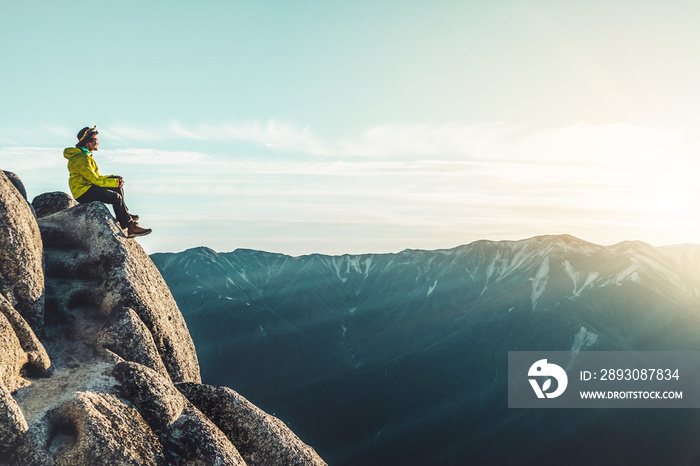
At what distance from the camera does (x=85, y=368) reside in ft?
55.8

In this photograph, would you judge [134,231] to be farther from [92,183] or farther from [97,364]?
[97,364]

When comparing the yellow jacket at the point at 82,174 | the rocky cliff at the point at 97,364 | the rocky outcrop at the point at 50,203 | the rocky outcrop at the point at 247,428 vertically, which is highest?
the yellow jacket at the point at 82,174

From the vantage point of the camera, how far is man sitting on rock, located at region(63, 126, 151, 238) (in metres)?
22.0

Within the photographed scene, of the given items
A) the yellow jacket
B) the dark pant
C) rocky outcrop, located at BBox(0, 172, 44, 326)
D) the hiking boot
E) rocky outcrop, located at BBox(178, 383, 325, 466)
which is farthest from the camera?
the hiking boot

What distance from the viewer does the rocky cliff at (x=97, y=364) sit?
13.7 metres

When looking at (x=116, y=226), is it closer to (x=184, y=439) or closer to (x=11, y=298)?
(x=11, y=298)

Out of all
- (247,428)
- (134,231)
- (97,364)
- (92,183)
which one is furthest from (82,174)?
(247,428)

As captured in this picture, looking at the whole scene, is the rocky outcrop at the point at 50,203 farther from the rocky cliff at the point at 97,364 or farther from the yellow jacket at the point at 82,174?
the yellow jacket at the point at 82,174

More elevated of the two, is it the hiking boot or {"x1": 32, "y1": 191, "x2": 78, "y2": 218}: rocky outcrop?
{"x1": 32, "y1": 191, "x2": 78, "y2": 218}: rocky outcrop

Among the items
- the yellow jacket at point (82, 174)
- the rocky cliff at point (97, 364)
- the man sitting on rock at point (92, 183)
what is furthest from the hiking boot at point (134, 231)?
the yellow jacket at point (82, 174)

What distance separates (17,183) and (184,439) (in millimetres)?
13554

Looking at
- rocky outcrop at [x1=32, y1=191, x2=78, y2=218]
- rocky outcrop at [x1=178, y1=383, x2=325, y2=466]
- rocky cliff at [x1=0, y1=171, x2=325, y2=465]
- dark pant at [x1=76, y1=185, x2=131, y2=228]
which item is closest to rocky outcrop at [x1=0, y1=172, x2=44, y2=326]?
rocky cliff at [x1=0, y1=171, x2=325, y2=465]

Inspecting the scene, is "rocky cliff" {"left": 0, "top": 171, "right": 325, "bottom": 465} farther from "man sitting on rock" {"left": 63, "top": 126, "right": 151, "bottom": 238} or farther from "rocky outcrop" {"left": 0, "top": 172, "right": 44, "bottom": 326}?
"man sitting on rock" {"left": 63, "top": 126, "right": 151, "bottom": 238}

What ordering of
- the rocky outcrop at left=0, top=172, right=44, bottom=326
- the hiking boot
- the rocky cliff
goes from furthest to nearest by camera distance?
the hiking boot, the rocky outcrop at left=0, top=172, right=44, bottom=326, the rocky cliff
